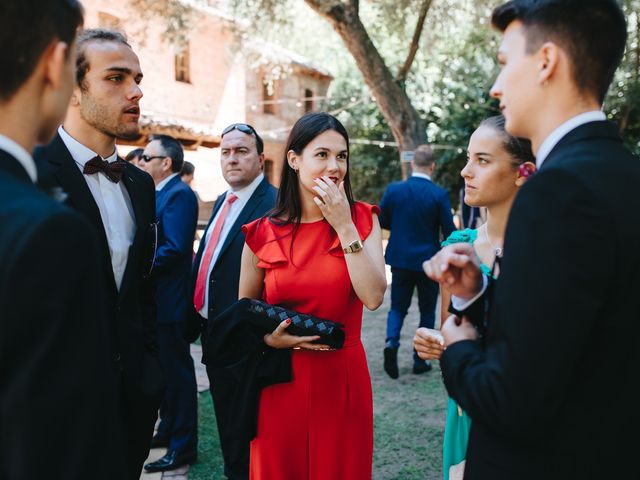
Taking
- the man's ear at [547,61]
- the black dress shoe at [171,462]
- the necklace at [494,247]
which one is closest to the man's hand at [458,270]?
the man's ear at [547,61]

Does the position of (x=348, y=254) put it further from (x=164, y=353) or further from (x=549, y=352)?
(x=164, y=353)

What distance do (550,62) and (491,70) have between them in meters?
16.9

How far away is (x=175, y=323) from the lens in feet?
14.7

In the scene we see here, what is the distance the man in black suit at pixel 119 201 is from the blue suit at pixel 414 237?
4141 mm

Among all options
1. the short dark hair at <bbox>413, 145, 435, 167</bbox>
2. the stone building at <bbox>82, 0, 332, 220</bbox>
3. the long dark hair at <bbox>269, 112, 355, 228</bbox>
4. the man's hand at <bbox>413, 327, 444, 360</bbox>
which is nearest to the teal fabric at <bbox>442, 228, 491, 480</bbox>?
the man's hand at <bbox>413, 327, 444, 360</bbox>

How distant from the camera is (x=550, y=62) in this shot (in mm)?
1361

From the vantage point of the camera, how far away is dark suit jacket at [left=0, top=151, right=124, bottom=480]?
964mm

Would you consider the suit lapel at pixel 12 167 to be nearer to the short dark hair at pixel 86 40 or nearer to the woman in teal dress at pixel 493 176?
the short dark hair at pixel 86 40

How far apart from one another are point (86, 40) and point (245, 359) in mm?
1705

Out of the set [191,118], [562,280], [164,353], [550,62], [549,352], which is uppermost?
[191,118]

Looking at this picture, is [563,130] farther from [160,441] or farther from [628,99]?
[628,99]

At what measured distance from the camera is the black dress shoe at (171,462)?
4.11m

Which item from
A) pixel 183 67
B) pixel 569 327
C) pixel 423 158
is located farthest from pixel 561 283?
pixel 183 67

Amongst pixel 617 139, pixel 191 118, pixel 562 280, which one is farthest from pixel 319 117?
pixel 191 118
